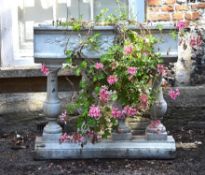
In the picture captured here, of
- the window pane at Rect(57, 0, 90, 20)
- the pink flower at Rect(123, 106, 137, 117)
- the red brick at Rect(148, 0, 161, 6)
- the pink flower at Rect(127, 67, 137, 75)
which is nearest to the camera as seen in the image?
the pink flower at Rect(127, 67, 137, 75)

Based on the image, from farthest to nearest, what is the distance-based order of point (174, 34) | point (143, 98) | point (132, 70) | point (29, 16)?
point (29, 16), point (174, 34), point (143, 98), point (132, 70)

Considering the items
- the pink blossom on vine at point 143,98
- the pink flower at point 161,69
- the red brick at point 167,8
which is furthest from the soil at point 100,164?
the red brick at point 167,8

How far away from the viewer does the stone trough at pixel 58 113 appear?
4.27 metres

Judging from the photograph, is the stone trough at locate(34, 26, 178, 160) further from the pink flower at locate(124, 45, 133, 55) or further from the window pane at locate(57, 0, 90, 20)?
the window pane at locate(57, 0, 90, 20)

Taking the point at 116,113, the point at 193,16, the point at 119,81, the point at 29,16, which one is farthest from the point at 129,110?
the point at 29,16

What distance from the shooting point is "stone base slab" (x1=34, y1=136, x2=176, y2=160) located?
4.44m

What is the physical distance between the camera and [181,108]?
207 inches

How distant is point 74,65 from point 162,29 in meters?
0.74

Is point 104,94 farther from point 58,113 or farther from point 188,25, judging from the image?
point 188,25

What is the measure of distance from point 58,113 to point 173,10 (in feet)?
4.97

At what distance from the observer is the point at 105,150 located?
4.44 meters

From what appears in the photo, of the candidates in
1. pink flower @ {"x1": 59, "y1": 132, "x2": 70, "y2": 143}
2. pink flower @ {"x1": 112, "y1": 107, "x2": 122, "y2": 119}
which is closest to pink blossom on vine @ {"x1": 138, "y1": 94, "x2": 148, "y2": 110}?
pink flower @ {"x1": 112, "y1": 107, "x2": 122, "y2": 119}

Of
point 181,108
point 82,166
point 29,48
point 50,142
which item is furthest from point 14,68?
point 181,108

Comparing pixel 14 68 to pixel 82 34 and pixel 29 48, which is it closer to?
pixel 29 48
